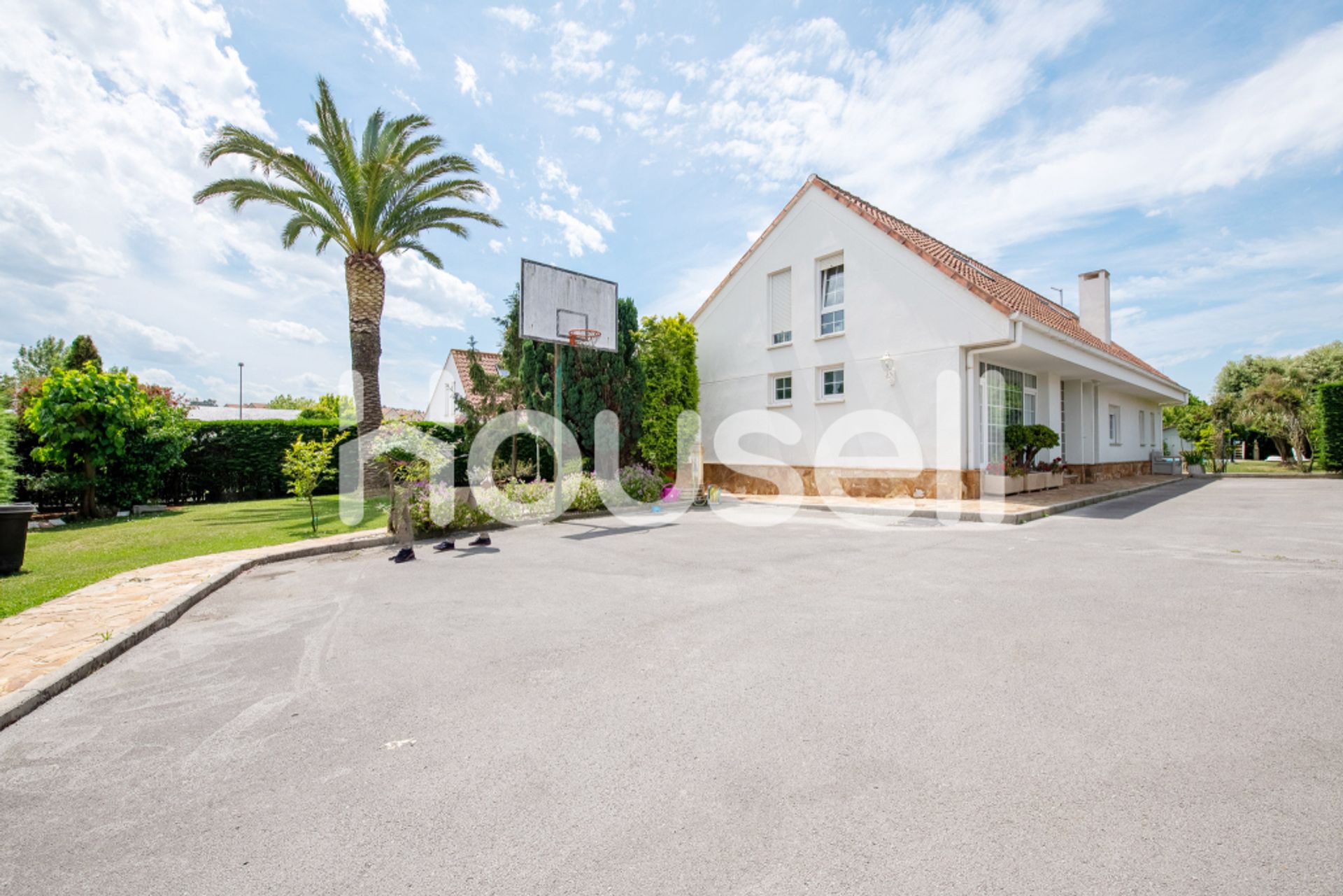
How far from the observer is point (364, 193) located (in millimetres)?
13273

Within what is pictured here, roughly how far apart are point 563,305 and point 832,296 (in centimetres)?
775

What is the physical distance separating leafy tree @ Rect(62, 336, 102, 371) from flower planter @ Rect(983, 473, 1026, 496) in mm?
23039

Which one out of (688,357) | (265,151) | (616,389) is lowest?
(616,389)

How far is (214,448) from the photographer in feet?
55.4

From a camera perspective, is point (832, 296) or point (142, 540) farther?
point (832, 296)

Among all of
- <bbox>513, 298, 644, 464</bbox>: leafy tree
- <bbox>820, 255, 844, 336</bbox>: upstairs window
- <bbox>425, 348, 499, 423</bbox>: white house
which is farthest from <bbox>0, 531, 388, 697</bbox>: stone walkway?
<bbox>425, 348, 499, 423</bbox>: white house

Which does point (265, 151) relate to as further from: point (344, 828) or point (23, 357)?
point (23, 357)

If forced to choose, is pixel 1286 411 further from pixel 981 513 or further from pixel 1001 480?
pixel 981 513

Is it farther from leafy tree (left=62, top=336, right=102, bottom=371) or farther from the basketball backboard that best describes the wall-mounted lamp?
leafy tree (left=62, top=336, right=102, bottom=371)

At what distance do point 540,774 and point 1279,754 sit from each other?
338 cm

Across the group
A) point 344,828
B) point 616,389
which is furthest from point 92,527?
point 344,828

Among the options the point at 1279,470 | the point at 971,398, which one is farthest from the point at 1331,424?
the point at 971,398

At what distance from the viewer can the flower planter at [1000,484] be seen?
13.7 meters

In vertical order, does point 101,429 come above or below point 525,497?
above
